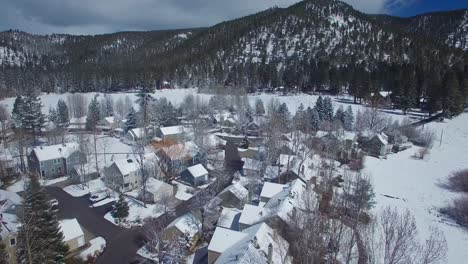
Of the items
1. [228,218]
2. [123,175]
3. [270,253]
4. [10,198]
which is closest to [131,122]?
[123,175]

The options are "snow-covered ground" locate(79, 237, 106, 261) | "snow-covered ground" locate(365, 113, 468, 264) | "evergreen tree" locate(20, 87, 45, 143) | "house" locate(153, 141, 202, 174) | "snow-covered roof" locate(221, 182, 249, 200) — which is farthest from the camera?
"evergreen tree" locate(20, 87, 45, 143)

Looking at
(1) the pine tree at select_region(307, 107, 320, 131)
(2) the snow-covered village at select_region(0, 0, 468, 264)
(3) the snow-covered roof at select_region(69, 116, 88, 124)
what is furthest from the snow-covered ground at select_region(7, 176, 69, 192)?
(1) the pine tree at select_region(307, 107, 320, 131)

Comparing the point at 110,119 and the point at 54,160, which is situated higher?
the point at 110,119

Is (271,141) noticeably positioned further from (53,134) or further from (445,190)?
(53,134)

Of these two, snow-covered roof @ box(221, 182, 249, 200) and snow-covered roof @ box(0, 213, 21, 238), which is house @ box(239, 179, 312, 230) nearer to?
snow-covered roof @ box(221, 182, 249, 200)

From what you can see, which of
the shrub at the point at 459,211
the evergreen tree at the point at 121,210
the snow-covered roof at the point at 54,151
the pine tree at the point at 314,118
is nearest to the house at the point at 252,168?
the evergreen tree at the point at 121,210

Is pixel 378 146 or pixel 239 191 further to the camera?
pixel 378 146

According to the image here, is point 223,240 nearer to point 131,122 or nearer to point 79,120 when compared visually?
point 131,122
